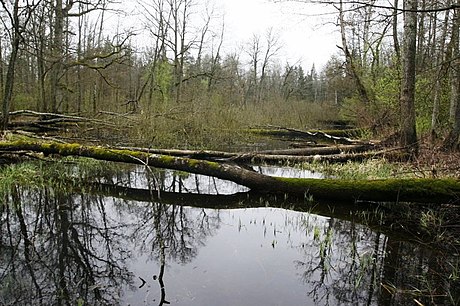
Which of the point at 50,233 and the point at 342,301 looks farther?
the point at 50,233

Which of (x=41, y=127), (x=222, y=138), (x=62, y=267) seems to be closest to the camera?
(x=62, y=267)

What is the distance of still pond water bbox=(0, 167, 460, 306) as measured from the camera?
3340mm

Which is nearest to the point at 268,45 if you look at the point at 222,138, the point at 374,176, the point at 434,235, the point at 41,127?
the point at 222,138

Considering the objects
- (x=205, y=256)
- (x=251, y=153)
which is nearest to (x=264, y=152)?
(x=251, y=153)

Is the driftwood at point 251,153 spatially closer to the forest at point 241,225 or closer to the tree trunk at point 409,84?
the forest at point 241,225

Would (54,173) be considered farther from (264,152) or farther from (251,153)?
(264,152)

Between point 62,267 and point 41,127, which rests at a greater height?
point 41,127

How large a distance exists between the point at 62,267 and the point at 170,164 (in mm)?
3964

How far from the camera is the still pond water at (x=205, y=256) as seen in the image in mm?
3340

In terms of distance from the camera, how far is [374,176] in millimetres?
7891

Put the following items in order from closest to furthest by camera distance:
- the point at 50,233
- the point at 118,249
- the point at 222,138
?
the point at 118,249, the point at 50,233, the point at 222,138

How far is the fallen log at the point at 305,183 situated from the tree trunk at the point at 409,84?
3.50 metres

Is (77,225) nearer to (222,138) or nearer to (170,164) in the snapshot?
(170,164)

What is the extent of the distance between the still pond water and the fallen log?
319mm
